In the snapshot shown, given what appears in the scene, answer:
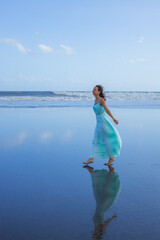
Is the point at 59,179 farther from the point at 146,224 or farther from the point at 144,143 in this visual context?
the point at 144,143

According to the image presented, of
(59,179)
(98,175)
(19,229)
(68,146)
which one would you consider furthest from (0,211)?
(68,146)

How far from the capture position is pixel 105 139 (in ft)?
19.4

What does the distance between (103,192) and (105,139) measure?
1.97 m

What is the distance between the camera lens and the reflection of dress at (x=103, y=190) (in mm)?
3363

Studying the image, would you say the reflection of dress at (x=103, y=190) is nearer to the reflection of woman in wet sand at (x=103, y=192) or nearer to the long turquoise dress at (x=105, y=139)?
the reflection of woman in wet sand at (x=103, y=192)

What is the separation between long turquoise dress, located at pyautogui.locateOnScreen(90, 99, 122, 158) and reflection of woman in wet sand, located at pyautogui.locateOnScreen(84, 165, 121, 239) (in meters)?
0.49

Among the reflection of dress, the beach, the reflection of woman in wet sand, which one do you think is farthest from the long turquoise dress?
the reflection of dress

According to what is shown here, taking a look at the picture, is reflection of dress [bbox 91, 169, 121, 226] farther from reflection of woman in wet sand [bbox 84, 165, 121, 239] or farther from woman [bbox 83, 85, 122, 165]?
woman [bbox 83, 85, 122, 165]

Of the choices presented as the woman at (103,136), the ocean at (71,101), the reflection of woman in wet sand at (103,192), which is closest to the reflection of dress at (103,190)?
the reflection of woman in wet sand at (103,192)

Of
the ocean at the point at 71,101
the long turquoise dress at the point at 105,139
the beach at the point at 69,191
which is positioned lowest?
the beach at the point at 69,191

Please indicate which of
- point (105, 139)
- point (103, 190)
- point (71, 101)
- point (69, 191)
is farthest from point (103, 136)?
point (71, 101)

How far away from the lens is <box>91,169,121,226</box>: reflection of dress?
3.36m

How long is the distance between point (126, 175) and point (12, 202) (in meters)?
2.12

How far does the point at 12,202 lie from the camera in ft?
11.9
